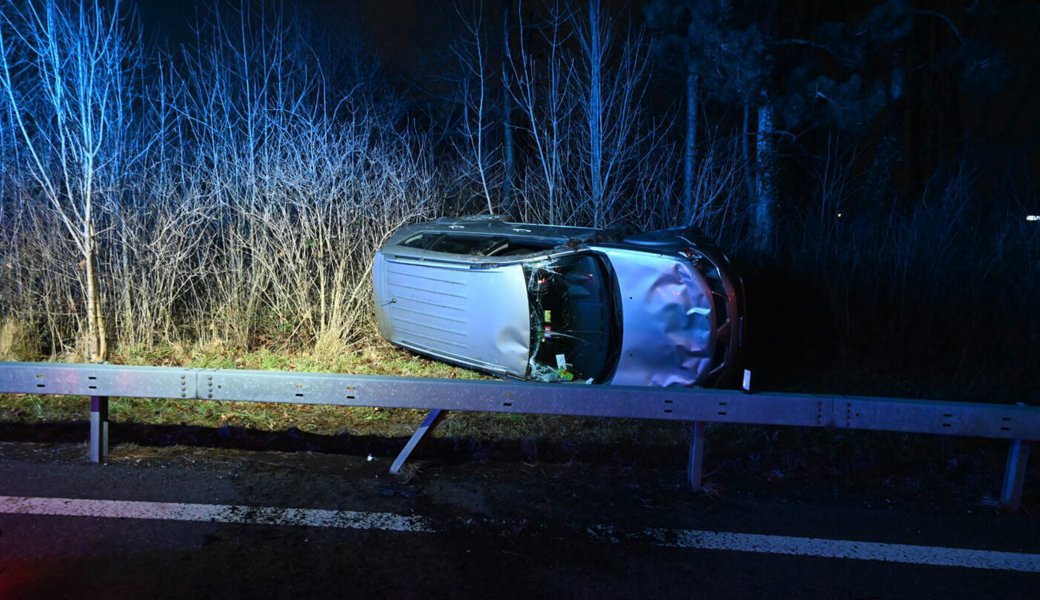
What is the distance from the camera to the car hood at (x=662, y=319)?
5.56m

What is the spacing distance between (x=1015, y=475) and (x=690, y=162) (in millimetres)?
7152

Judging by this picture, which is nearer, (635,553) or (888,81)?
(635,553)

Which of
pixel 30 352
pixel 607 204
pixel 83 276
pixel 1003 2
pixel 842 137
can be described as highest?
pixel 1003 2

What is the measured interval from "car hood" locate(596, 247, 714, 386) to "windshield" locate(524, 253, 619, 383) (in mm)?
261

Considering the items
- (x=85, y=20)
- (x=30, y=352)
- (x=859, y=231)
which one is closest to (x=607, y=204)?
(x=859, y=231)

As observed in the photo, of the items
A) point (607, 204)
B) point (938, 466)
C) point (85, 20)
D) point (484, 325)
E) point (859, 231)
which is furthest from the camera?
point (607, 204)

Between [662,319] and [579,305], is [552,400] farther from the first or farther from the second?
[579,305]

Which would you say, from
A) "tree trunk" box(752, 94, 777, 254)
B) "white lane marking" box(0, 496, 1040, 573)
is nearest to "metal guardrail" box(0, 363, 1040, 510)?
"white lane marking" box(0, 496, 1040, 573)

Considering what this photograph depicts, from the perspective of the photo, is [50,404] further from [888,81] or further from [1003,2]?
[1003,2]

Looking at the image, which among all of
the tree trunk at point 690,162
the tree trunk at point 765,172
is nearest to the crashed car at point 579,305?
the tree trunk at point 690,162

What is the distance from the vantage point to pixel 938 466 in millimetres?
4727

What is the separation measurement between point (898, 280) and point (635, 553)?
235 inches

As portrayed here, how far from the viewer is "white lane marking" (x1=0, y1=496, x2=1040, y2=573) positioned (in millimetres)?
3377

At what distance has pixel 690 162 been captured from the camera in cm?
1045
